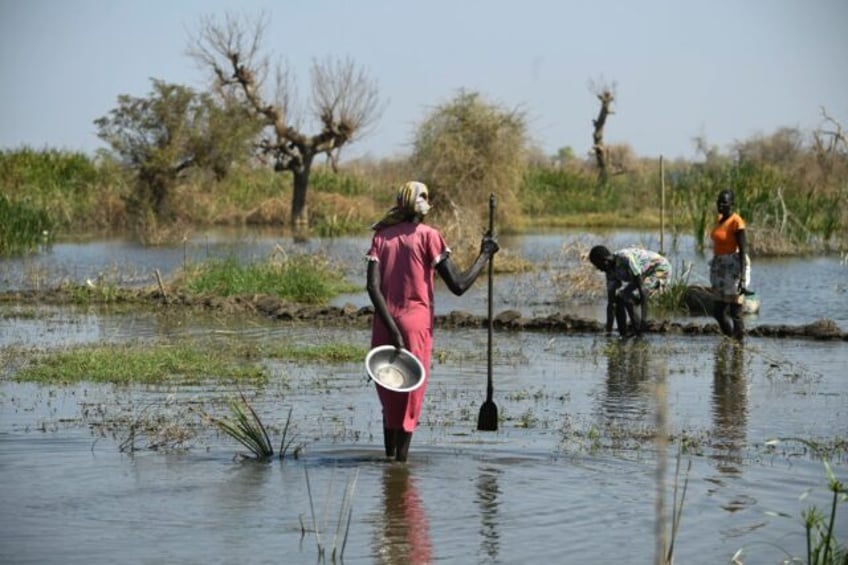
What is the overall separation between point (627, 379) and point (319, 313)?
5257 mm

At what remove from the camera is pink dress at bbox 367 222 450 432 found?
786 cm

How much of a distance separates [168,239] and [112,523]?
26.6m

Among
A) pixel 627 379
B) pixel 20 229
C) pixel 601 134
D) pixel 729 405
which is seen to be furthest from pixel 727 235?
pixel 601 134

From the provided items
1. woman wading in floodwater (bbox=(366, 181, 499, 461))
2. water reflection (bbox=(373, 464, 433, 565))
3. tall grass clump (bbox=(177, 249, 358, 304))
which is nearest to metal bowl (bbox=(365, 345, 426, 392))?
woman wading in floodwater (bbox=(366, 181, 499, 461))

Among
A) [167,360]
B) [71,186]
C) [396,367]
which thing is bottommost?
[167,360]

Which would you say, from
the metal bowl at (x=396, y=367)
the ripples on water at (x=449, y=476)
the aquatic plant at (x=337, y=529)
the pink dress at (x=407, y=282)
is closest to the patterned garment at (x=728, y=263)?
the ripples on water at (x=449, y=476)

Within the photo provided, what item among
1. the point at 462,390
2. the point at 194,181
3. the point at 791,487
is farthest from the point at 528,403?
the point at 194,181

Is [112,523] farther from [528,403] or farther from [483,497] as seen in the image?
[528,403]

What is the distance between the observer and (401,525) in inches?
276

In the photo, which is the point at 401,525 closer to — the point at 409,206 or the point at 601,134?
the point at 409,206

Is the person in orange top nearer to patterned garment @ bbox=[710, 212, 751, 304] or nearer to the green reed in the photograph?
patterned garment @ bbox=[710, 212, 751, 304]

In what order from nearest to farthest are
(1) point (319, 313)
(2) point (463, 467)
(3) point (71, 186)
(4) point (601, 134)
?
1. (2) point (463, 467)
2. (1) point (319, 313)
3. (3) point (71, 186)
4. (4) point (601, 134)

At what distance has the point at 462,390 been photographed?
10930mm

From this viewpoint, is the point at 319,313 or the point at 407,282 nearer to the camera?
the point at 407,282
